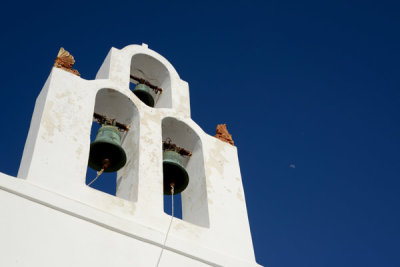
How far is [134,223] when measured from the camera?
6.41m

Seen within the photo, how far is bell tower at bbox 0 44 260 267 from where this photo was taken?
583cm

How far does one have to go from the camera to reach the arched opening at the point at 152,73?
391 inches

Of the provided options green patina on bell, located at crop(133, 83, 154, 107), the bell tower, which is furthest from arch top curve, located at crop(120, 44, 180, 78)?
green patina on bell, located at crop(133, 83, 154, 107)

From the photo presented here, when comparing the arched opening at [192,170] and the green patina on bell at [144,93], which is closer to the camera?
the arched opening at [192,170]

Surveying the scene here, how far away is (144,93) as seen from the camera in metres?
9.59

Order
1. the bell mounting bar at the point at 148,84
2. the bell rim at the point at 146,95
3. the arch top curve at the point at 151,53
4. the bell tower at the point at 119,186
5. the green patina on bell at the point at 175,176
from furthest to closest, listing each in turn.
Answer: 1. the bell mounting bar at the point at 148,84
2. the arch top curve at the point at 151,53
3. the bell rim at the point at 146,95
4. the green patina on bell at the point at 175,176
5. the bell tower at the point at 119,186

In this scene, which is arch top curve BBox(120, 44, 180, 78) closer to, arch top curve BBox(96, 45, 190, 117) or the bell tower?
arch top curve BBox(96, 45, 190, 117)

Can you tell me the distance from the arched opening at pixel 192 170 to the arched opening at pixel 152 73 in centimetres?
120

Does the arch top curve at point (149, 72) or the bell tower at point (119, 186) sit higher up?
the arch top curve at point (149, 72)

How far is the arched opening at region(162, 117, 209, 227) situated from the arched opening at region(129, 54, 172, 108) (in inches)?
47.2

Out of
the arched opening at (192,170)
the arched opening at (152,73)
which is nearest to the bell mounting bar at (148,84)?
the arched opening at (152,73)

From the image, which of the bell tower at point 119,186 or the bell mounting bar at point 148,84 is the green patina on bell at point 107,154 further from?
the bell mounting bar at point 148,84

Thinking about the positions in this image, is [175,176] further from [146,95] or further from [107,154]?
[146,95]

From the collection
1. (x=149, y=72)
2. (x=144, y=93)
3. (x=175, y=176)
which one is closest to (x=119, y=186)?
(x=175, y=176)
